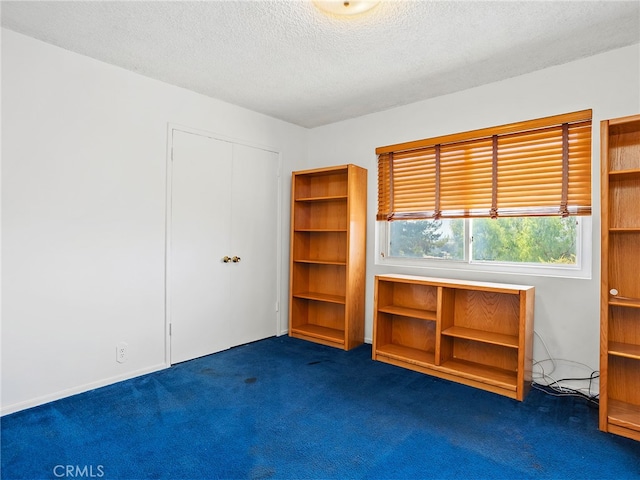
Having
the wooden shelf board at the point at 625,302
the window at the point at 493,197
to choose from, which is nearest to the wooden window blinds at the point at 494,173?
the window at the point at 493,197

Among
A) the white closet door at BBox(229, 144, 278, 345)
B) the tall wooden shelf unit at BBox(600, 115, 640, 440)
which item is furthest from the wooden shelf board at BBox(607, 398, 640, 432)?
the white closet door at BBox(229, 144, 278, 345)

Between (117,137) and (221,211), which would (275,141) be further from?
(117,137)

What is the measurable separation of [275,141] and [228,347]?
226 cm

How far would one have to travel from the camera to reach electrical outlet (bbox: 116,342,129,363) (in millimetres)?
2984

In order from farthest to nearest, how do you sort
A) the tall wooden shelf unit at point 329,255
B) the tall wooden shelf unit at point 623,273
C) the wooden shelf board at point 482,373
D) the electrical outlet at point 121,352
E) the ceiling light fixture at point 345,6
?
the tall wooden shelf unit at point 329,255
the electrical outlet at point 121,352
the wooden shelf board at point 482,373
the tall wooden shelf unit at point 623,273
the ceiling light fixture at point 345,6

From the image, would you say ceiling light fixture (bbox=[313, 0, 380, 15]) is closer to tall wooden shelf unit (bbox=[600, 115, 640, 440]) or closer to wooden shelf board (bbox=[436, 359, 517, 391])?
tall wooden shelf unit (bbox=[600, 115, 640, 440])

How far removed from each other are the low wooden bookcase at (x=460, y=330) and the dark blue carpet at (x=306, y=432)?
155 mm

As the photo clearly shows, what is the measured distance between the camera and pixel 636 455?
204 cm

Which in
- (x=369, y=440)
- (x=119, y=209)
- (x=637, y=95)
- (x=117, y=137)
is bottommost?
(x=369, y=440)

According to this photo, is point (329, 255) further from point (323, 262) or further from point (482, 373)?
point (482, 373)

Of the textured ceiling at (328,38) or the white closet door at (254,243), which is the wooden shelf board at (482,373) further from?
the textured ceiling at (328,38)

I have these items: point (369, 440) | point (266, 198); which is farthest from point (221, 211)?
point (369, 440)

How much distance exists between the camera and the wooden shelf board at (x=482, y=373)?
2.79 m

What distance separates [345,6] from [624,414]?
2.91 m
